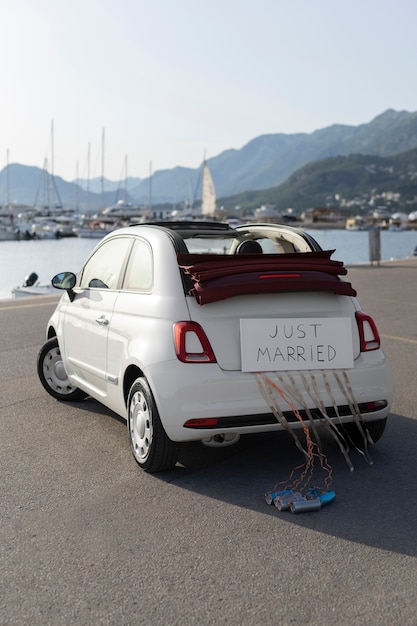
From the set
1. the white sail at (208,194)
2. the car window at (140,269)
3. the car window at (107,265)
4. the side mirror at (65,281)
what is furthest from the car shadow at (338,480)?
the white sail at (208,194)

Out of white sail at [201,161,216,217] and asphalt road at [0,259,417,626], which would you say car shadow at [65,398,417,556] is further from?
white sail at [201,161,216,217]

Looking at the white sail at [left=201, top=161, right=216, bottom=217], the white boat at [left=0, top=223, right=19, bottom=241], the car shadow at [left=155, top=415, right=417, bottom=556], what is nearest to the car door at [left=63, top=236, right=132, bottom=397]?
the car shadow at [left=155, top=415, right=417, bottom=556]

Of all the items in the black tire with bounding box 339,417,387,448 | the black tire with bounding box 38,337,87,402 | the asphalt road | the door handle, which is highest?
the door handle

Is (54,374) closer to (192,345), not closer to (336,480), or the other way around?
(192,345)

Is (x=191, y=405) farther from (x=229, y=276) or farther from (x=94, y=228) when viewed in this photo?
(x=94, y=228)

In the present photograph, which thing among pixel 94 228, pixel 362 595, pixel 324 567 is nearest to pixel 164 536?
pixel 324 567

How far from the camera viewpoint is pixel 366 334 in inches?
202

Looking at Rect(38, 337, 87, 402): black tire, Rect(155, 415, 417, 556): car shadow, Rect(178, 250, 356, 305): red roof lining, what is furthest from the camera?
Rect(38, 337, 87, 402): black tire

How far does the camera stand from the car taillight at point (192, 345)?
15.3 feet

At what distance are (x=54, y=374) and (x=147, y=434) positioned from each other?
7.56 feet

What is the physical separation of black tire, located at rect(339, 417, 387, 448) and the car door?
1745 mm

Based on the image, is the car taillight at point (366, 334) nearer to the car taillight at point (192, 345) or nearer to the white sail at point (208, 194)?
the car taillight at point (192, 345)

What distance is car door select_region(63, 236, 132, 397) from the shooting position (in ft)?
18.7

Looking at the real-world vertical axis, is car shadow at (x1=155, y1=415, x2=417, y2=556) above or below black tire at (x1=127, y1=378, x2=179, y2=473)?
below
